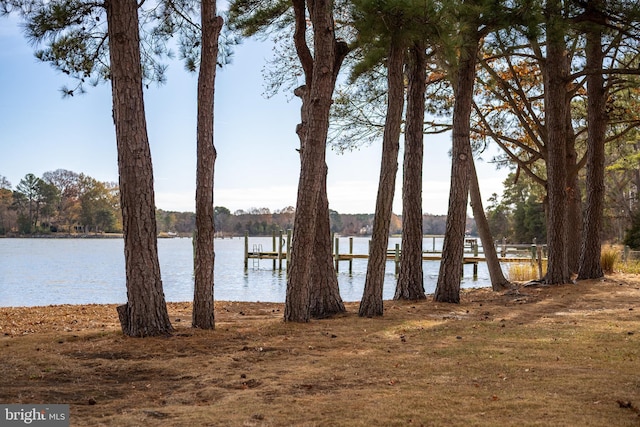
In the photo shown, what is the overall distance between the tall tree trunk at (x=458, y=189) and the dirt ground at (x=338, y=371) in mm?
2264

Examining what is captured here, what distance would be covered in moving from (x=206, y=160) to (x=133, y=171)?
3.45ft

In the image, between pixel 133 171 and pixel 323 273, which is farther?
pixel 323 273

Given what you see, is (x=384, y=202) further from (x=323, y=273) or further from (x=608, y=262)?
(x=608, y=262)

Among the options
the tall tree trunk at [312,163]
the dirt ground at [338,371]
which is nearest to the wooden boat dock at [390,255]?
the tall tree trunk at [312,163]

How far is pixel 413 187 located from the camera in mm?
11008

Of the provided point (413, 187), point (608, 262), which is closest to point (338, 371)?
point (413, 187)

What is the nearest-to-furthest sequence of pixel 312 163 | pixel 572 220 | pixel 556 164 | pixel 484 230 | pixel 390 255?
1. pixel 312 163
2. pixel 556 164
3. pixel 484 230
4. pixel 572 220
5. pixel 390 255

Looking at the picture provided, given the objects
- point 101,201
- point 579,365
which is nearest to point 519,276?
point 579,365

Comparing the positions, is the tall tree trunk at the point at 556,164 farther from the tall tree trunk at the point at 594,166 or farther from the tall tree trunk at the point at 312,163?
the tall tree trunk at the point at 312,163

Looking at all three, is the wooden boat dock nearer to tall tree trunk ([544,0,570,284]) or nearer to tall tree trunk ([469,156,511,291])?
tall tree trunk ([469,156,511,291])

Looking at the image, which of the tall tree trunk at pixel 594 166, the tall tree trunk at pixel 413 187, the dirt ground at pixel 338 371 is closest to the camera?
the dirt ground at pixel 338 371

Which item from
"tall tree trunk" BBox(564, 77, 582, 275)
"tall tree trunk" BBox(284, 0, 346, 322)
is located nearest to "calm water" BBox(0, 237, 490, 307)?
"tall tree trunk" BBox(564, 77, 582, 275)

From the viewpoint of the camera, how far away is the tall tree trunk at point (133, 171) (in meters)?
6.75

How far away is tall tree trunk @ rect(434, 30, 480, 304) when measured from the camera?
11.1 metres
